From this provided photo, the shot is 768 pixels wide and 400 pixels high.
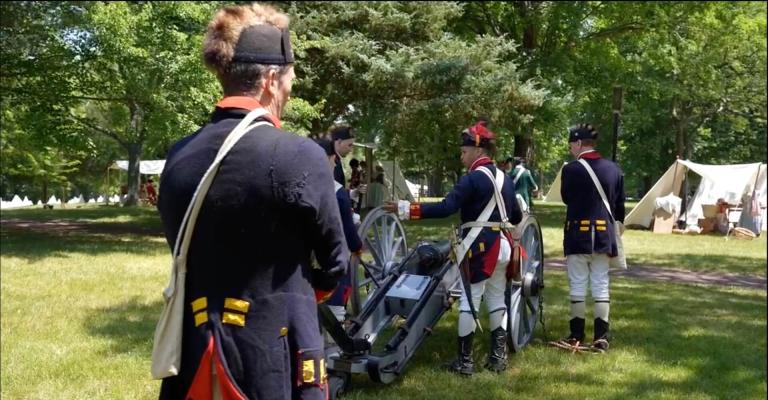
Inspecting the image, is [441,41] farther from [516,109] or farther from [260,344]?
[260,344]

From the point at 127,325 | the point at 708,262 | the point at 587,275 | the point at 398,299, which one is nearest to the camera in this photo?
the point at 398,299

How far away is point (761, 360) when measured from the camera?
5.60 meters

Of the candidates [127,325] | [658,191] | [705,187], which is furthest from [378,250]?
[705,187]

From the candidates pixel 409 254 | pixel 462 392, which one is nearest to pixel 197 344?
pixel 462 392

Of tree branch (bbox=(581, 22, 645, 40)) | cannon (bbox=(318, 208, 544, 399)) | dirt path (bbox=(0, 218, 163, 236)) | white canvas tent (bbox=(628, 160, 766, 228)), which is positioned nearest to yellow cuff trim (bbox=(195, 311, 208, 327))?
cannon (bbox=(318, 208, 544, 399))

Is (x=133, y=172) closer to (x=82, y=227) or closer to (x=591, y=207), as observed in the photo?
(x=82, y=227)

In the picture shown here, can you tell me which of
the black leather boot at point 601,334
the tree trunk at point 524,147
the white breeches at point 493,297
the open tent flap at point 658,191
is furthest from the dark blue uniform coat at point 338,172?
the tree trunk at point 524,147

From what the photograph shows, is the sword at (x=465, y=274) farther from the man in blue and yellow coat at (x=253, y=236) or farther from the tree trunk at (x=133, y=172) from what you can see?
the tree trunk at (x=133, y=172)

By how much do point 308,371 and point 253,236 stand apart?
1.22 ft

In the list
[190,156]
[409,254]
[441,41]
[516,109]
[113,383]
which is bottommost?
[113,383]

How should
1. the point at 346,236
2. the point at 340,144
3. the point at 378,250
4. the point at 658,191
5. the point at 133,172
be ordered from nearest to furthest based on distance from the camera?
the point at 346,236, the point at 340,144, the point at 378,250, the point at 658,191, the point at 133,172

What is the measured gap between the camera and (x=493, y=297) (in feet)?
17.1

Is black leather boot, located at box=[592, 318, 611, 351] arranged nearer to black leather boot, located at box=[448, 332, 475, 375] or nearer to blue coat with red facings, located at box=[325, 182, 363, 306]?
black leather boot, located at box=[448, 332, 475, 375]

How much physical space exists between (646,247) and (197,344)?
1303cm
